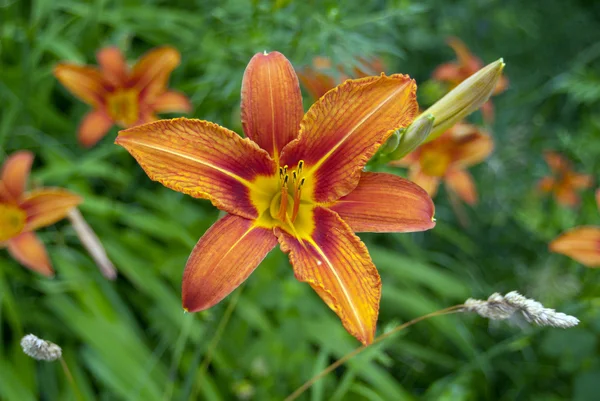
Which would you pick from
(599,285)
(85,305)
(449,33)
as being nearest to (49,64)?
(85,305)

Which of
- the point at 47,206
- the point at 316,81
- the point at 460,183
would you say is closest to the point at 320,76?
the point at 316,81

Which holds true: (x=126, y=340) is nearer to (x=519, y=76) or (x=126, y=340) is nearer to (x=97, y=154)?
(x=97, y=154)

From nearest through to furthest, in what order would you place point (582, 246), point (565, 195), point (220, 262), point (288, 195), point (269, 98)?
point (220, 262)
point (269, 98)
point (288, 195)
point (582, 246)
point (565, 195)

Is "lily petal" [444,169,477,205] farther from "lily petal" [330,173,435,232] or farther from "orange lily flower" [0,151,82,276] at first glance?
"orange lily flower" [0,151,82,276]

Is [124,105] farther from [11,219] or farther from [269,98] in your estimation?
[269,98]

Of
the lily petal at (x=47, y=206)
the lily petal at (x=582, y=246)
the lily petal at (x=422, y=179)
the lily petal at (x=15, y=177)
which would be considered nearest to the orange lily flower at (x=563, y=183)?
the lily petal at (x=422, y=179)
